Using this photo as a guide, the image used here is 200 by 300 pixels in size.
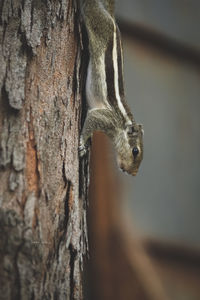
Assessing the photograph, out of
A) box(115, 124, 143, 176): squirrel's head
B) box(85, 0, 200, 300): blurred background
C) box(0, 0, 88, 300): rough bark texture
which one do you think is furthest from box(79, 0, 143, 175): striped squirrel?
box(85, 0, 200, 300): blurred background

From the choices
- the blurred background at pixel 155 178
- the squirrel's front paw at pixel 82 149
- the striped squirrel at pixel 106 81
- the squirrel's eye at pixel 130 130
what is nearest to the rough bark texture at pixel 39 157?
the squirrel's front paw at pixel 82 149

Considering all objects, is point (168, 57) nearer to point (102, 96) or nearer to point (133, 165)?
point (133, 165)

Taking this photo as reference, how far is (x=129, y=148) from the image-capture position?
4039 millimetres

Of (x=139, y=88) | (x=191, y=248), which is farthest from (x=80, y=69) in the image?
(x=191, y=248)

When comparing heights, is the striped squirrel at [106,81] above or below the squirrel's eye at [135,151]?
above

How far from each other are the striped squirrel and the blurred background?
80cm

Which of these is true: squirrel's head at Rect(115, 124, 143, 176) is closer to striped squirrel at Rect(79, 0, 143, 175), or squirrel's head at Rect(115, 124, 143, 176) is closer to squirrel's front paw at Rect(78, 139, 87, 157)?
striped squirrel at Rect(79, 0, 143, 175)

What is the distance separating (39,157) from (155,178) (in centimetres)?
276

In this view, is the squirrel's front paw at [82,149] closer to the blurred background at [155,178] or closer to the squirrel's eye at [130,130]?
the squirrel's eye at [130,130]

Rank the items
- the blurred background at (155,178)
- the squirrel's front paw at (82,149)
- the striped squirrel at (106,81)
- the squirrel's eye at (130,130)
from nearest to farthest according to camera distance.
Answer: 1. the squirrel's front paw at (82,149)
2. the striped squirrel at (106,81)
3. the squirrel's eye at (130,130)
4. the blurred background at (155,178)

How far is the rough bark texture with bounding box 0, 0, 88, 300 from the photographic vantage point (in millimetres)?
2395

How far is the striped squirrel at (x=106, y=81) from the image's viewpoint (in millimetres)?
3289

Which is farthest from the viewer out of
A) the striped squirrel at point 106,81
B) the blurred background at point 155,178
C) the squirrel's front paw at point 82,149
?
the blurred background at point 155,178

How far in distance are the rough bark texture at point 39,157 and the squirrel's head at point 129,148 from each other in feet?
3.95
